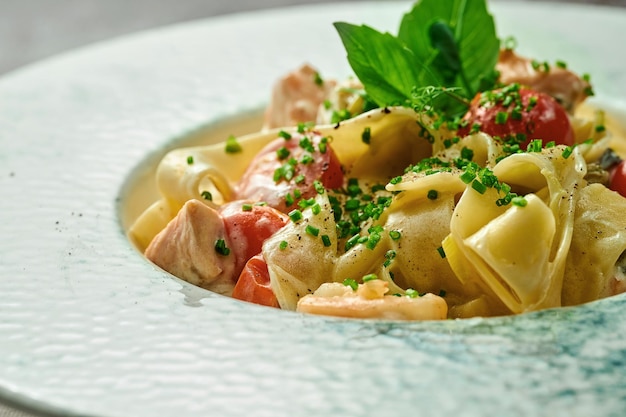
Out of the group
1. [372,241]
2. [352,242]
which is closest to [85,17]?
[352,242]

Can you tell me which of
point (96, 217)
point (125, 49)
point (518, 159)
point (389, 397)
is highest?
point (125, 49)

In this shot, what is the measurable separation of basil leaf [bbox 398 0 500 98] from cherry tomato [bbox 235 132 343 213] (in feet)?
2.62

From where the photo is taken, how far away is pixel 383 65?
4.13 meters

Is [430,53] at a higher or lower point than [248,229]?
higher

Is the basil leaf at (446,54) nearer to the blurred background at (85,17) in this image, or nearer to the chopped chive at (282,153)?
the chopped chive at (282,153)

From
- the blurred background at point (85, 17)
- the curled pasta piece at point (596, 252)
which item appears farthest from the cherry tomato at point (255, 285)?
the blurred background at point (85, 17)

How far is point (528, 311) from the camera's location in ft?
10.5

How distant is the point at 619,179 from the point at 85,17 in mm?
6452

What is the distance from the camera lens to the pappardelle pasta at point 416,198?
3268 millimetres

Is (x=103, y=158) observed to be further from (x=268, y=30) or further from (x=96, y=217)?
(x=268, y=30)

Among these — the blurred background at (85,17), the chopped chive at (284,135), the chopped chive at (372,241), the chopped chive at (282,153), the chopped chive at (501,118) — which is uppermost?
the blurred background at (85,17)

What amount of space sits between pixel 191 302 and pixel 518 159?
4.60 feet

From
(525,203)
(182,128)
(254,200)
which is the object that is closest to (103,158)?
(182,128)

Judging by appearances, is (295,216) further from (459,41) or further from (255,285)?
(459,41)
